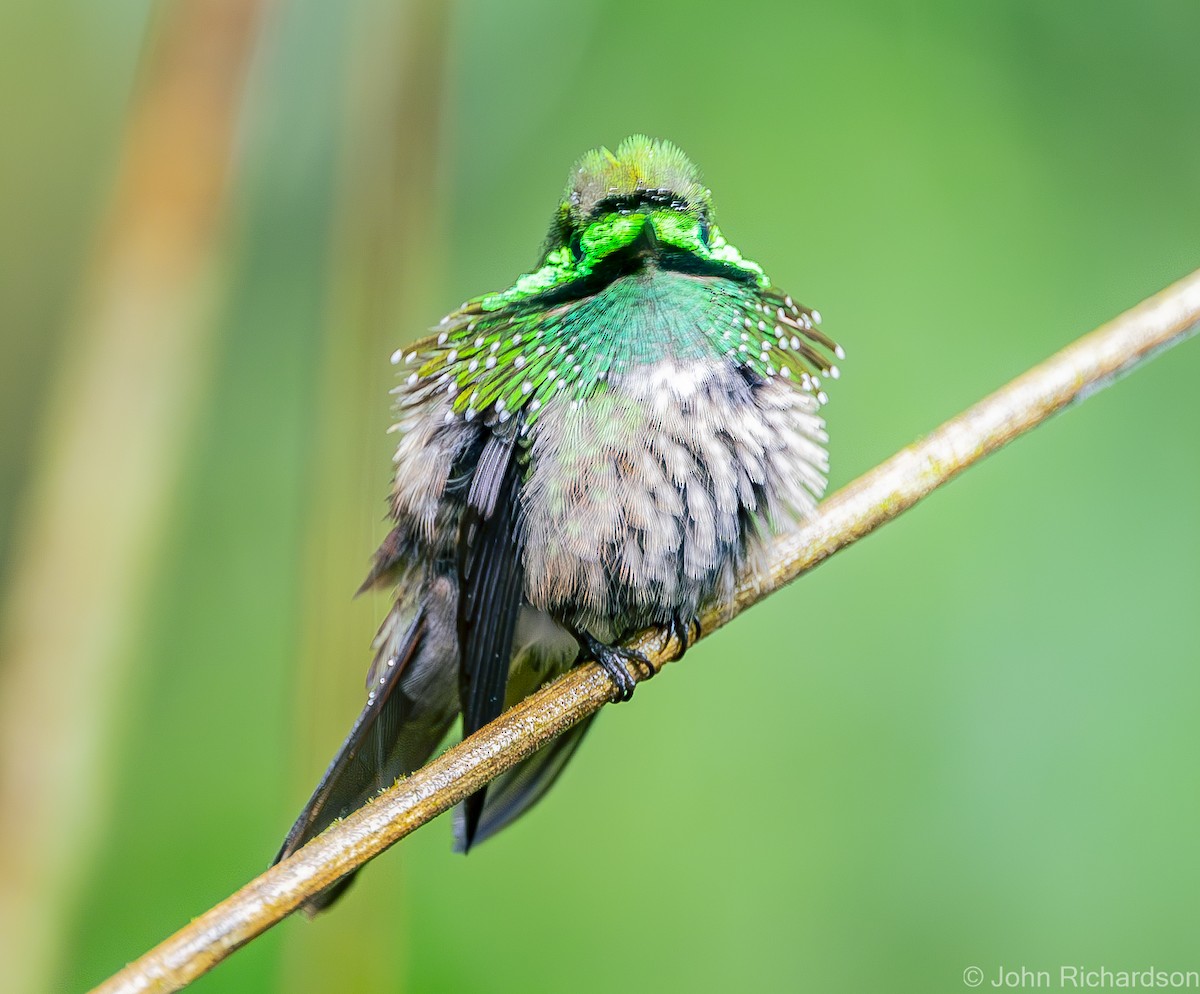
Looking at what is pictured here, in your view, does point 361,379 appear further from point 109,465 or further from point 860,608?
point 860,608

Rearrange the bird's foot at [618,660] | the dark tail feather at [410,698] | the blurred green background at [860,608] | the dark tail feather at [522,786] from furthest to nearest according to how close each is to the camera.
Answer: the blurred green background at [860,608], the dark tail feather at [522,786], the dark tail feather at [410,698], the bird's foot at [618,660]

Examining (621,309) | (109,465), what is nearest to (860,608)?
(621,309)

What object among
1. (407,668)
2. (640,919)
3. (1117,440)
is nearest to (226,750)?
(640,919)

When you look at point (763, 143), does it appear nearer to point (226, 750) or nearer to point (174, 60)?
point (174, 60)

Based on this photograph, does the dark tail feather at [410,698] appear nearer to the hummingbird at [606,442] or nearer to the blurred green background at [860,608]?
the hummingbird at [606,442]

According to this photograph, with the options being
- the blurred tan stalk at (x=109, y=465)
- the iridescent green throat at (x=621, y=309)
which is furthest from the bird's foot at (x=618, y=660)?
the blurred tan stalk at (x=109, y=465)

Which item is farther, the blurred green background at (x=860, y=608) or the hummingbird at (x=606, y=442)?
the blurred green background at (x=860, y=608)

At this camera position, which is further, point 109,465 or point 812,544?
point 812,544
